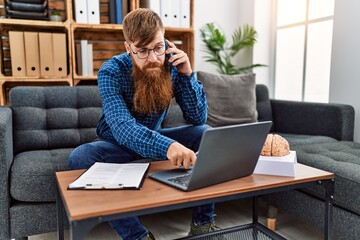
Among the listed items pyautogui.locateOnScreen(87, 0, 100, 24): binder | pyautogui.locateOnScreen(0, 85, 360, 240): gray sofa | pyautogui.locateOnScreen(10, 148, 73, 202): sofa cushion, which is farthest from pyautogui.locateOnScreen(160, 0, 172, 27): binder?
pyautogui.locateOnScreen(10, 148, 73, 202): sofa cushion

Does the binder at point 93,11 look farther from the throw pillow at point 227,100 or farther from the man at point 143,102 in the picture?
the man at point 143,102

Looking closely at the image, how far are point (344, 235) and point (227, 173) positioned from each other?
0.70 metres

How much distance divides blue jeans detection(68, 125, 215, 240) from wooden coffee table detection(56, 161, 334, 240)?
0.18 metres

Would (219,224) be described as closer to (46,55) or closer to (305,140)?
(305,140)

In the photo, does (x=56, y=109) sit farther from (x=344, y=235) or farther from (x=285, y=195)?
(x=344, y=235)

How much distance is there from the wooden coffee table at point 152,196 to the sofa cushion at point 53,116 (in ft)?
2.70

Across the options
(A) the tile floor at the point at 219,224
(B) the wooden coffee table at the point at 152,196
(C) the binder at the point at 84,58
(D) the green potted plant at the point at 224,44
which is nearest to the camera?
(B) the wooden coffee table at the point at 152,196

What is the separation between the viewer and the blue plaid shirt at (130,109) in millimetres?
1164

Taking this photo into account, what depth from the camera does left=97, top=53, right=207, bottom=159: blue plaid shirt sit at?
3.82 feet

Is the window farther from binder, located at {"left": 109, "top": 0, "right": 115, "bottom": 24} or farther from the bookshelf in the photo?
binder, located at {"left": 109, "top": 0, "right": 115, "bottom": 24}

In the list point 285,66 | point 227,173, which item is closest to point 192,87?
point 227,173

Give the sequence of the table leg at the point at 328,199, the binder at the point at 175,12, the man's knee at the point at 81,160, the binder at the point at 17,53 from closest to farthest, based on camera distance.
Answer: the table leg at the point at 328,199 < the man's knee at the point at 81,160 < the binder at the point at 17,53 < the binder at the point at 175,12

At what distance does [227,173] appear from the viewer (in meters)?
1.01

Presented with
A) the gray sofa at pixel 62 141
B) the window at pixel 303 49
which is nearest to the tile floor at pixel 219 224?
the gray sofa at pixel 62 141
